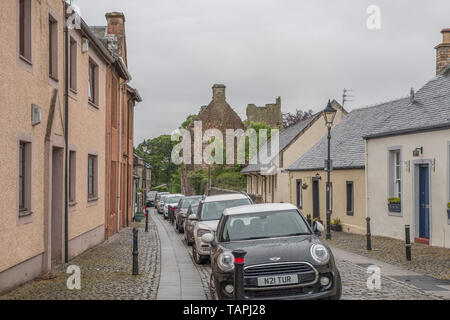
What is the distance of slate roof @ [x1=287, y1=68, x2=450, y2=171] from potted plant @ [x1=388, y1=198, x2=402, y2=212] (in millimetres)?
2248

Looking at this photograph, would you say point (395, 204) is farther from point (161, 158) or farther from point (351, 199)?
point (161, 158)

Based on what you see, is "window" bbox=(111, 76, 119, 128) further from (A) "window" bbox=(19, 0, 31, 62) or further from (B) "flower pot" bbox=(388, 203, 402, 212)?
(B) "flower pot" bbox=(388, 203, 402, 212)

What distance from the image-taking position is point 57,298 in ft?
28.6

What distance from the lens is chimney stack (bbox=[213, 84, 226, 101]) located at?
6694 centimetres

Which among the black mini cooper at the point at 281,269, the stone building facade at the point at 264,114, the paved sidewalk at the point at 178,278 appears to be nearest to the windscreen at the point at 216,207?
the paved sidewalk at the point at 178,278

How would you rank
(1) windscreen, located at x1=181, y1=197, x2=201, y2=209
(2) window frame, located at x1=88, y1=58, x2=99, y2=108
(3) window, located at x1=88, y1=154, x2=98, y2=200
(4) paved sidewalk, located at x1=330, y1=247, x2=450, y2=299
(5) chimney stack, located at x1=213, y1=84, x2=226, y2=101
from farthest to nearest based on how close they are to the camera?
(5) chimney stack, located at x1=213, y1=84, x2=226, y2=101, (1) windscreen, located at x1=181, y1=197, x2=201, y2=209, (3) window, located at x1=88, y1=154, x2=98, y2=200, (2) window frame, located at x1=88, y1=58, x2=99, y2=108, (4) paved sidewalk, located at x1=330, y1=247, x2=450, y2=299

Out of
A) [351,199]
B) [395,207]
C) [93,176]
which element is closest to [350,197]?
[351,199]

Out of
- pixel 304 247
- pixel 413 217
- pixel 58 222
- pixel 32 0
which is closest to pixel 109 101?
pixel 58 222

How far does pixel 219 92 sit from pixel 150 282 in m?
57.6

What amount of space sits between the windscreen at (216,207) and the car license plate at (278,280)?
26.9ft

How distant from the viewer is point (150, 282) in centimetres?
1050

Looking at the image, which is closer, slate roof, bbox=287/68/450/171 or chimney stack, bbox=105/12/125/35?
slate roof, bbox=287/68/450/171

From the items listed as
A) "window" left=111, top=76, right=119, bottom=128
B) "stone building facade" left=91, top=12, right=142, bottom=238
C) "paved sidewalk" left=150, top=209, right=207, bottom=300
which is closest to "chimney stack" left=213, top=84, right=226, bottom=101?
"stone building facade" left=91, top=12, right=142, bottom=238
